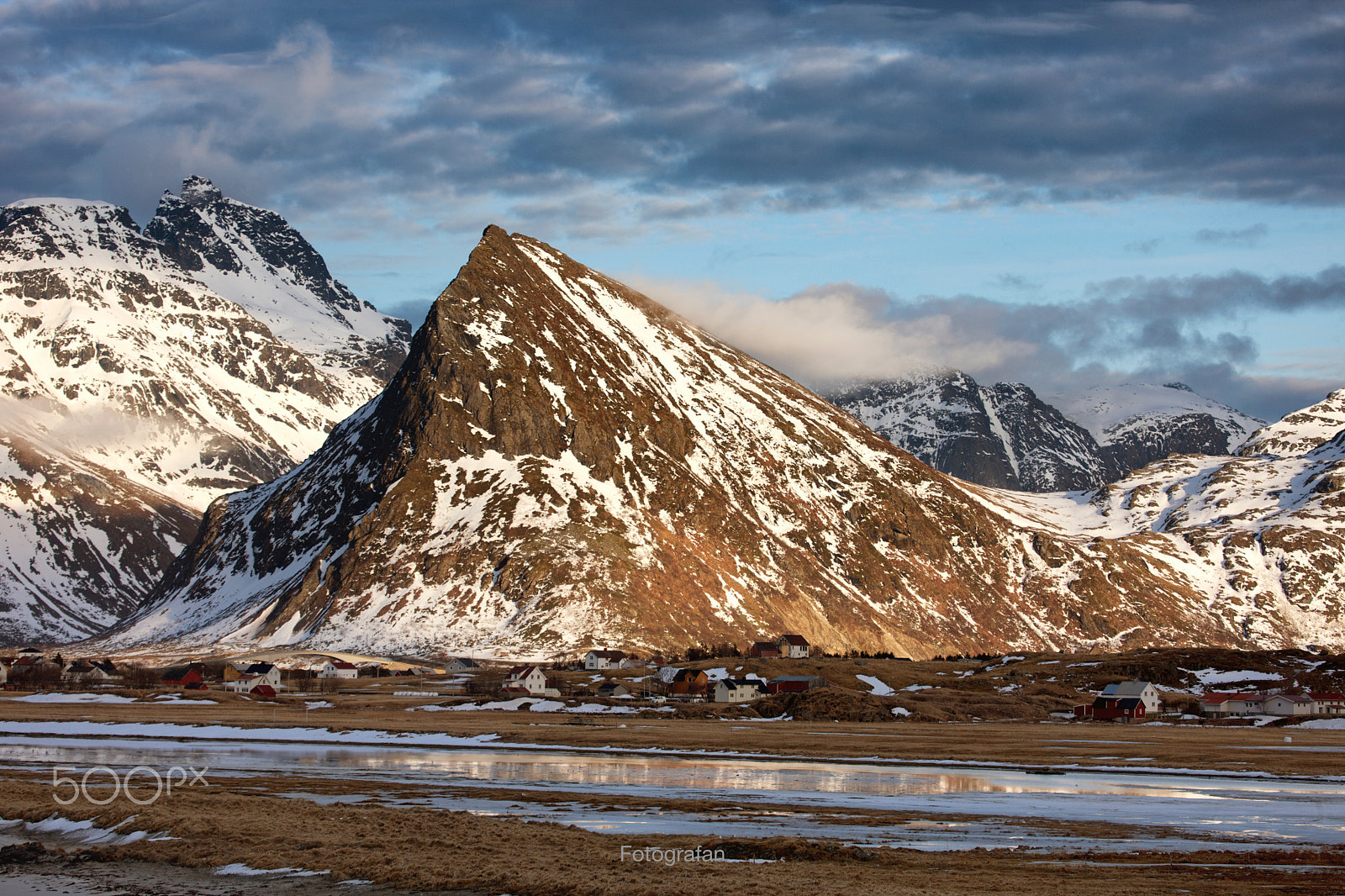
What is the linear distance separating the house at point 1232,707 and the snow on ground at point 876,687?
37.8m

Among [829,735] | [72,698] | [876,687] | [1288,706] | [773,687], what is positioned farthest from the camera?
[876,687]

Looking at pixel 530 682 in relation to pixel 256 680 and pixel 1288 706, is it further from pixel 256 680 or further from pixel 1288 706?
pixel 1288 706

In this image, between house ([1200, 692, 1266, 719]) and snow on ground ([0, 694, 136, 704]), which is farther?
house ([1200, 692, 1266, 719])

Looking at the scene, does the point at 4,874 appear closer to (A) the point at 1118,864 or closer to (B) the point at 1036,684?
(A) the point at 1118,864

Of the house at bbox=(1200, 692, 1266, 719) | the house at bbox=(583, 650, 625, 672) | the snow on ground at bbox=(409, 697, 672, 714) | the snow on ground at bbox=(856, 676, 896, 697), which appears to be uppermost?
the house at bbox=(583, 650, 625, 672)

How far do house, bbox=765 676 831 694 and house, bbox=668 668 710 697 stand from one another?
324 inches

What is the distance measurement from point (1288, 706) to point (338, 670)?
418 feet

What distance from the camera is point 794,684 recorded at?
163 meters

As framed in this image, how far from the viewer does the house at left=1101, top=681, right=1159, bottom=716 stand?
14912 centimetres

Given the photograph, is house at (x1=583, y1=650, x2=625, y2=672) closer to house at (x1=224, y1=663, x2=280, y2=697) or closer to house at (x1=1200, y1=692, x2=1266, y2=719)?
house at (x1=224, y1=663, x2=280, y2=697)

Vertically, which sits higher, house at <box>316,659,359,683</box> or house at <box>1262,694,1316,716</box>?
house at <box>316,659,359,683</box>

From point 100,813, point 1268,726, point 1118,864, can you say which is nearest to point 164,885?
point 100,813

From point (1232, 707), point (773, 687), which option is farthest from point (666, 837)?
point (1232, 707)

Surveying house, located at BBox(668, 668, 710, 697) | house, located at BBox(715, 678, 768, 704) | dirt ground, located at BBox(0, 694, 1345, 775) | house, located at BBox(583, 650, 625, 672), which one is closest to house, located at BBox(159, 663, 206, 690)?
dirt ground, located at BBox(0, 694, 1345, 775)
